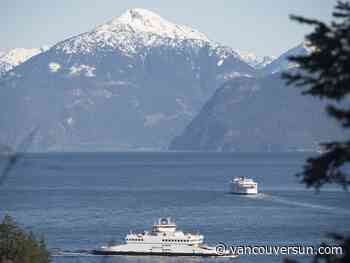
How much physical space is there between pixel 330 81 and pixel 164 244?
216 feet

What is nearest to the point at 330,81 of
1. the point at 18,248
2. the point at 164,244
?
the point at 18,248

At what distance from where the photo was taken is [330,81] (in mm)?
9688

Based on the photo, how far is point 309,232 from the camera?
2955 inches

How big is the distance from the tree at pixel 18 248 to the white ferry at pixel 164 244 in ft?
79.6

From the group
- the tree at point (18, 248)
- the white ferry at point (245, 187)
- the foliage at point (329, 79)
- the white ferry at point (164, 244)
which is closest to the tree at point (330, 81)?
the foliage at point (329, 79)

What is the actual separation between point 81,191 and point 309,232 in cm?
5752

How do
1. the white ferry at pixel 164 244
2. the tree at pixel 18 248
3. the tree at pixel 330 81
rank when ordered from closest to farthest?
the tree at pixel 330 81
the tree at pixel 18 248
the white ferry at pixel 164 244

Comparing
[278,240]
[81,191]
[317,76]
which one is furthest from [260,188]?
[317,76]

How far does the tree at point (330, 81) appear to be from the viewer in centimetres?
953

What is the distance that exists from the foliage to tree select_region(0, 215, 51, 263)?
29777 mm

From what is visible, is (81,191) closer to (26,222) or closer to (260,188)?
(260,188)

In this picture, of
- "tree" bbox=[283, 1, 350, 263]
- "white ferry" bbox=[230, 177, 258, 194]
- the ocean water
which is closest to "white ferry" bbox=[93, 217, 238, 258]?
the ocean water

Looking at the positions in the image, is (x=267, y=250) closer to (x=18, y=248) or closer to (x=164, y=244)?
(x=164, y=244)

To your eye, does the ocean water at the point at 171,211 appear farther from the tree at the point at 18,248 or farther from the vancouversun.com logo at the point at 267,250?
the tree at the point at 18,248
